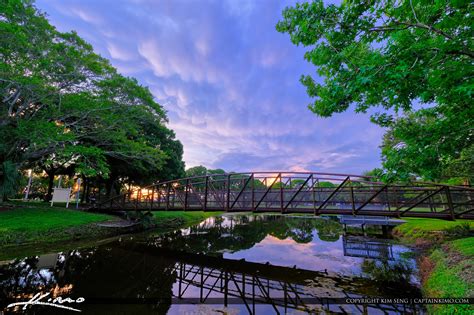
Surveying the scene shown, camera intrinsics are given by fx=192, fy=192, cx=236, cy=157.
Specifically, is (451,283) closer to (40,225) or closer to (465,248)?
(465,248)

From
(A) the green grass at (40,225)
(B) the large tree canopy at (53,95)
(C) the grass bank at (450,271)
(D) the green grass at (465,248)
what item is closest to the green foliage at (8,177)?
(B) the large tree canopy at (53,95)

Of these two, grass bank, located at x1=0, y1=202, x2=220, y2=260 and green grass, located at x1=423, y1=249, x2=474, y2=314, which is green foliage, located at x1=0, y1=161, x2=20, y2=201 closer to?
grass bank, located at x1=0, y1=202, x2=220, y2=260

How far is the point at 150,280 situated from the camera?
25.3 feet

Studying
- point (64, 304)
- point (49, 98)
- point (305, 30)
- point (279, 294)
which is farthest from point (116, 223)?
point (305, 30)

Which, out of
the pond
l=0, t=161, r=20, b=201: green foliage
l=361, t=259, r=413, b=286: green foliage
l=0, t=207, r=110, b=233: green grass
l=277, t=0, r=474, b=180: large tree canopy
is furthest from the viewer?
l=0, t=161, r=20, b=201: green foliage

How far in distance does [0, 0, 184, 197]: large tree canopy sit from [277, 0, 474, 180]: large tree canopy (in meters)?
14.8

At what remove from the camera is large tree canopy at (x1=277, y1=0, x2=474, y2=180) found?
13.5 feet

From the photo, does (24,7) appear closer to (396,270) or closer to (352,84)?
(352,84)

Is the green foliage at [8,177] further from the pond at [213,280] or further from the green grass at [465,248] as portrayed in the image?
the green grass at [465,248]

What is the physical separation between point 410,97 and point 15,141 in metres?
23.7

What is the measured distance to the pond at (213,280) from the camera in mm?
5770

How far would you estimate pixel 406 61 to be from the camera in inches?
161

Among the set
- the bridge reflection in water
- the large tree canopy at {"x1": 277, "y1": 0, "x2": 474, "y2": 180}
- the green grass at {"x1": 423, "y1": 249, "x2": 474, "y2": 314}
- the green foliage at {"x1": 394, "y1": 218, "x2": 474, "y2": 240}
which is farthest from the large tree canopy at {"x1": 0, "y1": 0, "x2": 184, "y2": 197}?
the green foliage at {"x1": 394, "y1": 218, "x2": 474, "y2": 240}

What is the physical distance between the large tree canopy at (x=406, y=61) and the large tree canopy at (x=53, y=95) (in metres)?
14.8
